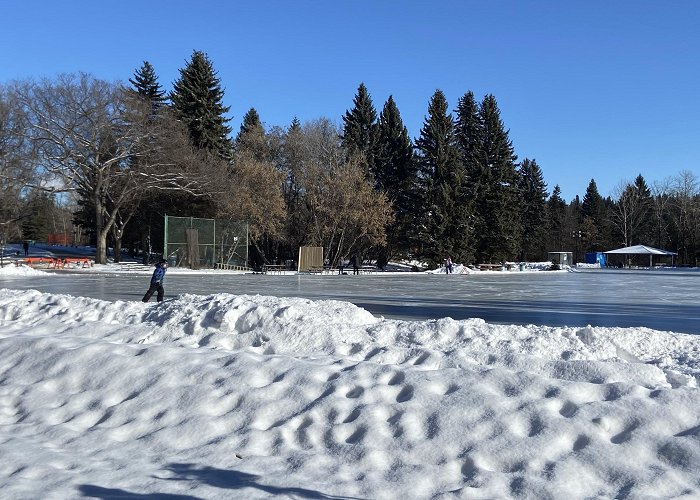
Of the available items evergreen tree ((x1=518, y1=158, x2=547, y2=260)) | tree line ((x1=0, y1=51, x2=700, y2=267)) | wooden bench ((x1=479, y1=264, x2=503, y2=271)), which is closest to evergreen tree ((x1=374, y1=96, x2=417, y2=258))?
tree line ((x1=0, y1=51, x2=700, y2=267))

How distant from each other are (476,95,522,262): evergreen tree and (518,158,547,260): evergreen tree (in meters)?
17.0

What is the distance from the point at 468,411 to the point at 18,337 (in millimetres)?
7367

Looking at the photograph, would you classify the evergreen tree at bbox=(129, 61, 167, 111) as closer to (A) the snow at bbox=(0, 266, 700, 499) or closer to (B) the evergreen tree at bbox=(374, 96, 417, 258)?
(B) the evergreen tree at bbox=(374, 96, 417, 258)

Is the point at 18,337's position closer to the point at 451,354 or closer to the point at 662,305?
the point at 451,354

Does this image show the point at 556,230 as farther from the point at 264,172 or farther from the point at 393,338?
the point at 393,338

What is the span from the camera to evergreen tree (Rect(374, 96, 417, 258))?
198ft

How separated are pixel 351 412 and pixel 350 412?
0.04 feet

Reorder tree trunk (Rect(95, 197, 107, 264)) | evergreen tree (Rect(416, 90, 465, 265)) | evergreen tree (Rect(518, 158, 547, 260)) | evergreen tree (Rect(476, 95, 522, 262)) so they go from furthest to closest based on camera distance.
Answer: evergreen tree (Rect(518, 158, 547, 260)) → evergreen tree (Rect(476, 95, 522, 262)) → evergreen tree (Rect(416, 90, 465, 265)) → tree trunk (Rect(95, 197, 107, 264))

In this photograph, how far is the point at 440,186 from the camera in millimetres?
57781

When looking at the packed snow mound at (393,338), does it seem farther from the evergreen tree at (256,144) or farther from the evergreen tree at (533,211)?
the evergreen tree at (533,211)

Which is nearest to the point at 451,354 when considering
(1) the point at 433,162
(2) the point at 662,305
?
(2) the point at 662,305

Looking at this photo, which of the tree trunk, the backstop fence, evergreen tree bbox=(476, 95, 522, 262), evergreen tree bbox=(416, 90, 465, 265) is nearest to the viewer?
the backstop fence

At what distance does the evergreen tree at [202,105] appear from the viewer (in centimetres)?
5828

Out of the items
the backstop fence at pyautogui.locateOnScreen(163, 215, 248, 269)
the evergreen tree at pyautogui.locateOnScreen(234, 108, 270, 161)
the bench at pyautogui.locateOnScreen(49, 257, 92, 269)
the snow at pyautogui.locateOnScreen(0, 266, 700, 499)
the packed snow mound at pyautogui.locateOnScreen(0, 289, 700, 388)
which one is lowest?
the snow at pyautogui.locateOnScreen(0, 266, 700, 499)
